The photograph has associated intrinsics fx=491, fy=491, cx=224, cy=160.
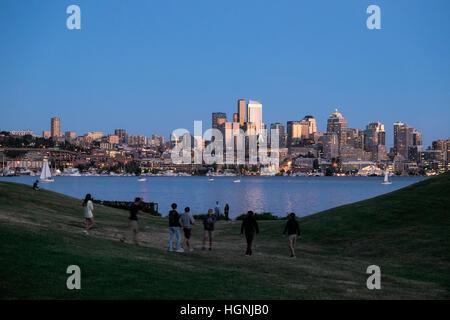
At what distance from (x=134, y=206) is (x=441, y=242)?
17258mm

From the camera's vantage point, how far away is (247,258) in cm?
2458

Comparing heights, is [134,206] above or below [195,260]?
above

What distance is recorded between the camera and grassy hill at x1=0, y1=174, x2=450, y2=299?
15.6m

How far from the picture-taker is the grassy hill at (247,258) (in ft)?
51.3

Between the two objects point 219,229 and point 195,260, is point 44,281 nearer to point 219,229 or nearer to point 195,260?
point 195,260

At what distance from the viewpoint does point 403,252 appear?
89.5ft
